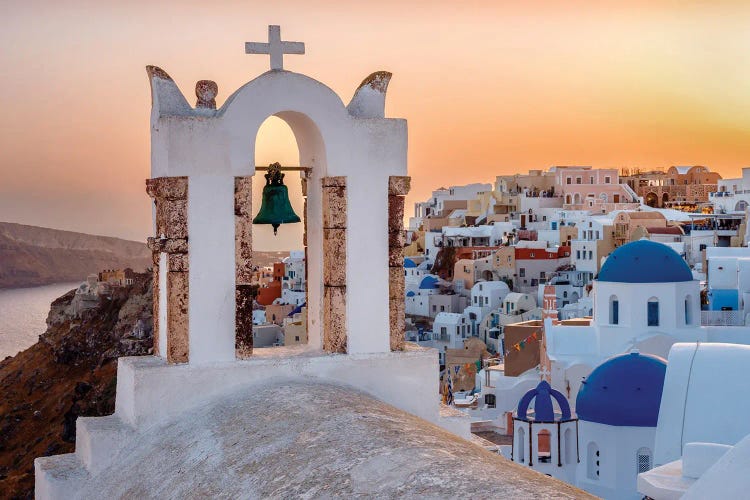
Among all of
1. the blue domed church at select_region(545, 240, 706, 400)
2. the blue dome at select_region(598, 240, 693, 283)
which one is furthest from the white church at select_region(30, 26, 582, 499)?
the blue dome at select_region(598, 240, 693, 283)

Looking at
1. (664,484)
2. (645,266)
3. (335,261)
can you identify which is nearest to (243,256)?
(335,261)

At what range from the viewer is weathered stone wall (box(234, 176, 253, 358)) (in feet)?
20.0

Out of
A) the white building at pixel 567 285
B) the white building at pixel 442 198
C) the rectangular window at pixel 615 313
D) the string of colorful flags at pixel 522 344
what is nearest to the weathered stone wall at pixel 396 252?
the rectangular window at pixel 615 313

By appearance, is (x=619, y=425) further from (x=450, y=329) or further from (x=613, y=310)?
(x=450, y=329)

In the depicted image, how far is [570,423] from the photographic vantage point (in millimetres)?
19141

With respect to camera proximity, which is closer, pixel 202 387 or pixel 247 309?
pixel 202 387

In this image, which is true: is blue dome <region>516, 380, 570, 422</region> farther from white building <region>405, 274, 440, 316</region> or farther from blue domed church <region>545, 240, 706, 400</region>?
white building <region>405, 274, 440, 316</region>

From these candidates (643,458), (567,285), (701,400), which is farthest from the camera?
(567,285)

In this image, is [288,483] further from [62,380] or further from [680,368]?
[62,380]

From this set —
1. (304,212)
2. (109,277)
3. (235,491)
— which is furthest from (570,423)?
(109,277)

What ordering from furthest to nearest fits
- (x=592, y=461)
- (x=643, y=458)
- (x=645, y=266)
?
(x=645, y=266) → (x=592, y=461) → (x=643, y=458)

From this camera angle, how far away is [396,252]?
6.45 m

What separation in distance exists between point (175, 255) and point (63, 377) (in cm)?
5502

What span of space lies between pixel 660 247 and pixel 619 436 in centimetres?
761
